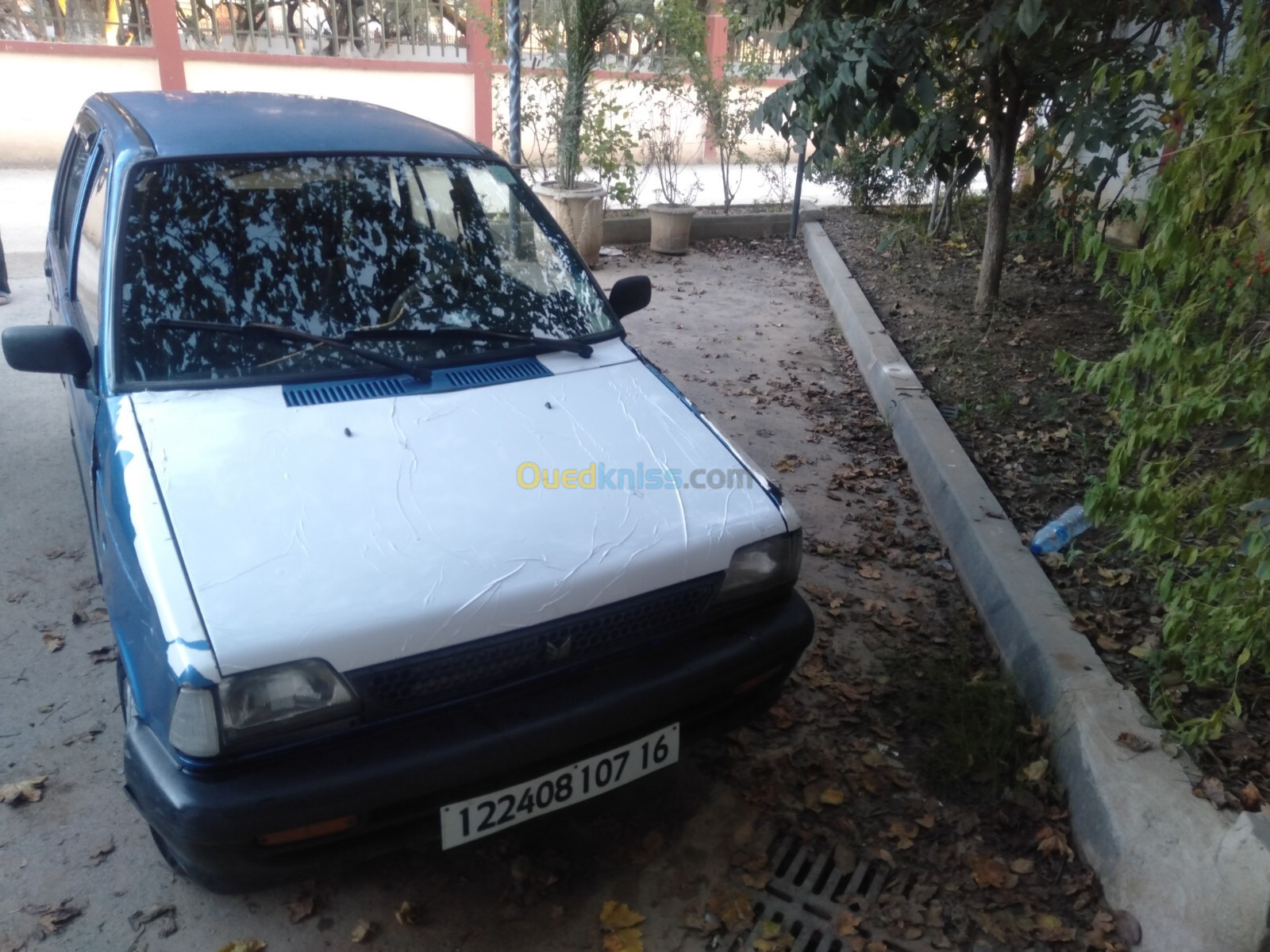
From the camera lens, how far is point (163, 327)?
2.65 metres

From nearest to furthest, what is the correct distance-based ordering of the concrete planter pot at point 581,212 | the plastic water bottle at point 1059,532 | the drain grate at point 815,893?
1. the drain grate at point 815,893
2. the plastic water bottle at point 1059,532
3. the concrete planter pot at point 581,212

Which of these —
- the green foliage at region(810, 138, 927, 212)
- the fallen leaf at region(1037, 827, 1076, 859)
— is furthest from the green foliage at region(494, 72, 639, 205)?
the fallen leaf at region(1037, 827, 1076, 859)

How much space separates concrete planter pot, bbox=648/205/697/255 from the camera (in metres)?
10.2

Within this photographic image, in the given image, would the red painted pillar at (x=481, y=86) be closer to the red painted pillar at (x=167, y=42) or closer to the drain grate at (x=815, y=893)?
the red painted pillar at (x=167, y=42)

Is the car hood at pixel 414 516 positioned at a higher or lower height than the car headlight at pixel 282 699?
higher

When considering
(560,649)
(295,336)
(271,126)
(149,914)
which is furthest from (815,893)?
(271,126)

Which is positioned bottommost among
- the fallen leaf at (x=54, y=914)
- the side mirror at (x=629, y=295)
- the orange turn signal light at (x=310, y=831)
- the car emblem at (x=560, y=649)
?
the fallen leaf at (x=54, y=914)

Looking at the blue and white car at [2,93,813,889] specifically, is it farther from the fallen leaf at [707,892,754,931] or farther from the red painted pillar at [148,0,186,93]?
the red painted pillar at [148,0,186,93]

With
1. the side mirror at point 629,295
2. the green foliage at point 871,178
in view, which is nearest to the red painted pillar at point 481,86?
the green foliage at point 871,178

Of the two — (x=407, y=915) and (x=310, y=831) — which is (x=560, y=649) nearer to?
(x=310, y=831)

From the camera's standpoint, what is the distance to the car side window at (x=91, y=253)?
2.85m

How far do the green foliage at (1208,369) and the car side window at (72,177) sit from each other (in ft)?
12.3

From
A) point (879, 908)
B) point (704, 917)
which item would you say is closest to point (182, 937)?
point (704, 917)

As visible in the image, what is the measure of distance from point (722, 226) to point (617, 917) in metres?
9.70
